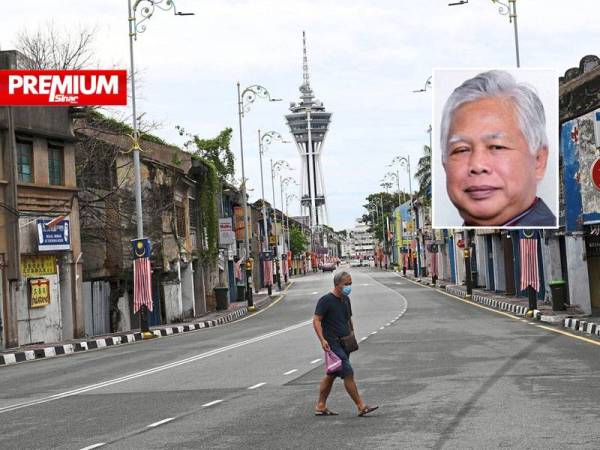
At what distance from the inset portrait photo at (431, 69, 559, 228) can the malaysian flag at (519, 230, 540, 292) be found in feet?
46.6

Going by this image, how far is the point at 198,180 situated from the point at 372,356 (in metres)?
35.3

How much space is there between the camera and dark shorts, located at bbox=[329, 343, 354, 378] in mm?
11938

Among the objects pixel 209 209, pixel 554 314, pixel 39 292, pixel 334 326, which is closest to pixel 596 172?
pixel 554 314

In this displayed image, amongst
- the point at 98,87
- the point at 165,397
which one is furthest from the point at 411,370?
the point at 98,87

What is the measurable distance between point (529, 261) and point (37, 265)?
16966 millimetres

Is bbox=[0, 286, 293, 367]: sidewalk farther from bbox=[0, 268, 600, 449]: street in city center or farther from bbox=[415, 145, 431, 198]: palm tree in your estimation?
bbox=[415, 145, 431, 198]: palm tree

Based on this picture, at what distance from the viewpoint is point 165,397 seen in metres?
14.9

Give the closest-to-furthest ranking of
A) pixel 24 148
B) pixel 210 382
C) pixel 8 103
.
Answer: pixel 210 382
pixel 8 103
pixel 24 148

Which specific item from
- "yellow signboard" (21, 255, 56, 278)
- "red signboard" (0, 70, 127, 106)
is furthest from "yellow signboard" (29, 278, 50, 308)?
"red signboard" (0, 70, 127, 106)

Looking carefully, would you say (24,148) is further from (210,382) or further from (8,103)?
(210,382)

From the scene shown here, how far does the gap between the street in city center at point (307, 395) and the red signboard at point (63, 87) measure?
Result: 8204 mm

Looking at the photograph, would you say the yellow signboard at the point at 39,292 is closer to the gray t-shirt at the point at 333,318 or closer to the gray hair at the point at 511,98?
the gray hair at the point at 511,98

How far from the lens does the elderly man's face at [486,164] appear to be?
1936 centimetres

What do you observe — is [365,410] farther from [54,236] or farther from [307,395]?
[54,236]
